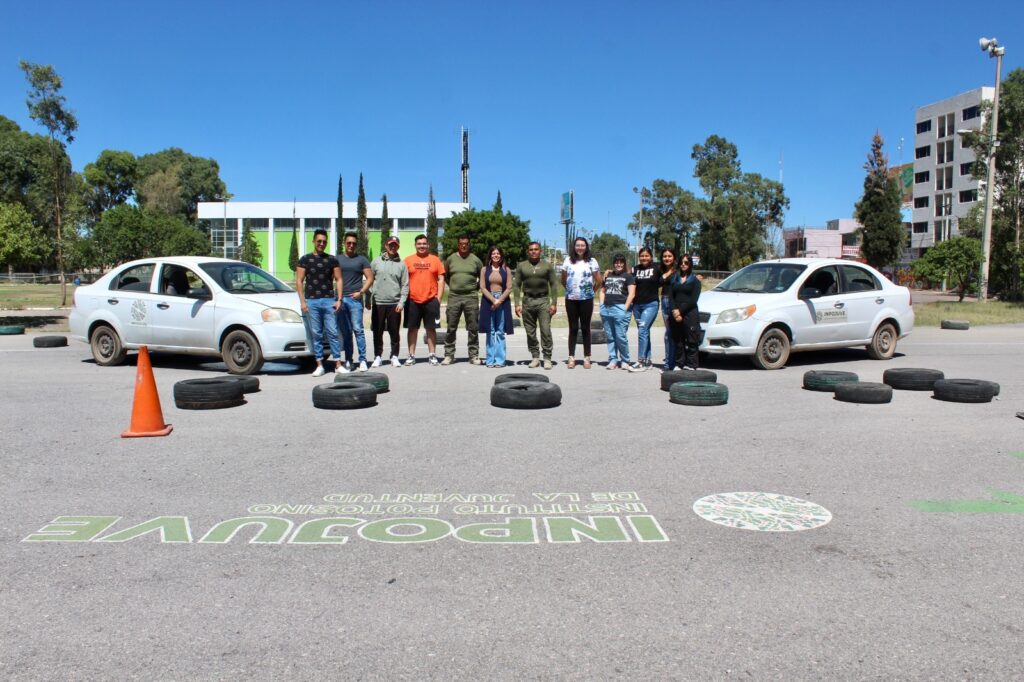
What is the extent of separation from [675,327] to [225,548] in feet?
27.0

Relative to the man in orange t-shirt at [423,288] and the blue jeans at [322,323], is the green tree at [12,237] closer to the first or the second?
the blue jeans at [322,323]

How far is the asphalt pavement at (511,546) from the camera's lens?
3.22m

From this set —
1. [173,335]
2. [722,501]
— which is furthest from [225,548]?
[173,335]

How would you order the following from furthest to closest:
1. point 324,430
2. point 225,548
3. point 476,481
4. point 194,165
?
1. point 194,165
2. point 324,430
3. point 476,481
4. point 225,548

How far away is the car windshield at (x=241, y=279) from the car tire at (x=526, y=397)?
4.88 meters

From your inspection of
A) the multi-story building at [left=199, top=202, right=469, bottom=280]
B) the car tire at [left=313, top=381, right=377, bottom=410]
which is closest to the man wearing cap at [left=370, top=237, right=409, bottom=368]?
the car tire at [left=313, top=381, right=377, bottom=410]

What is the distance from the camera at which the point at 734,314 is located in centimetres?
1202

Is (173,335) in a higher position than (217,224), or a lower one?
lower

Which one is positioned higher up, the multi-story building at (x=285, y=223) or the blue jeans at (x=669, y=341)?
the multi-story building at (x=285, y=223)

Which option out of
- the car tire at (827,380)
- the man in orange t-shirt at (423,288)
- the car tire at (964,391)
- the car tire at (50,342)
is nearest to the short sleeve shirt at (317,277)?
the man in orange t-shirt at (423,288)

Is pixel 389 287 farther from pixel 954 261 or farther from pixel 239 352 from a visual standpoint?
pixel 954 261

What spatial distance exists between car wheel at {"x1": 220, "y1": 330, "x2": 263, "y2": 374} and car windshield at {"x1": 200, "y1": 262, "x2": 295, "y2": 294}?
0.73 m

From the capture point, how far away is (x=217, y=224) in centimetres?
10181

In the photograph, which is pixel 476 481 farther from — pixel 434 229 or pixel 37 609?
pixel 434 229
